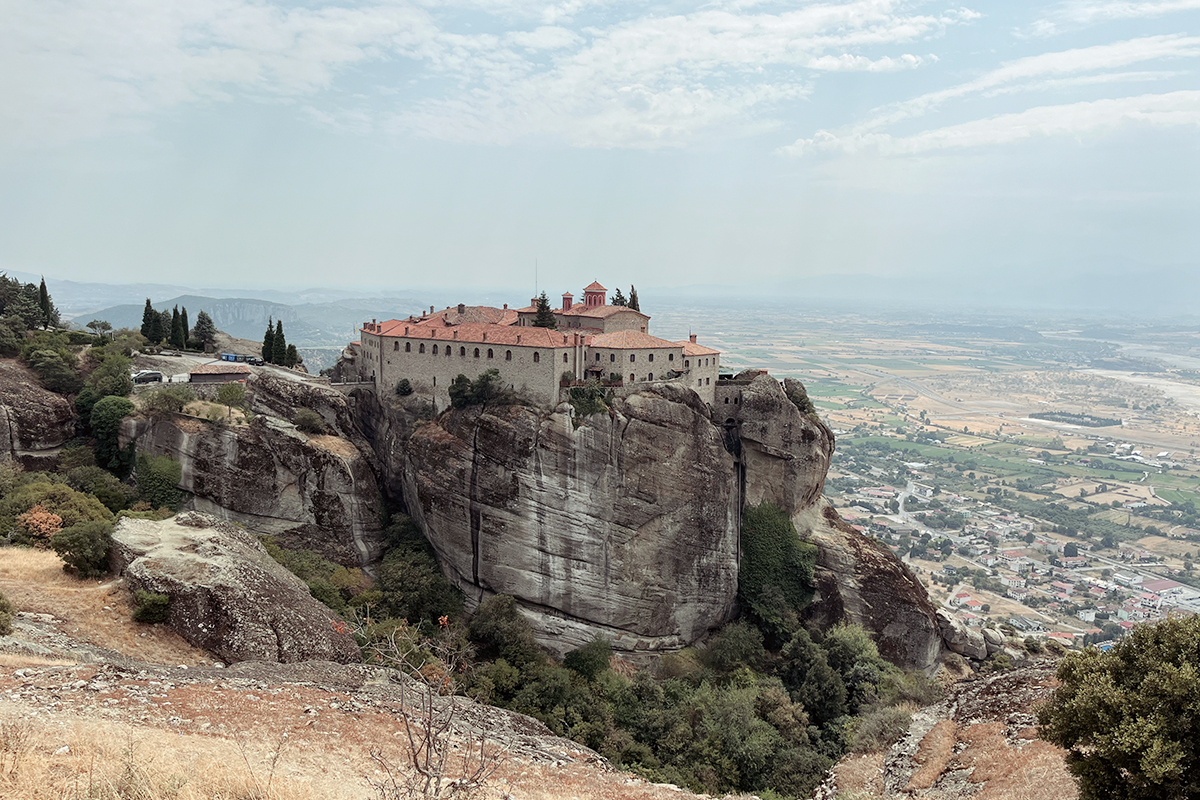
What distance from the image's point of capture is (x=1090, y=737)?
13328 mm

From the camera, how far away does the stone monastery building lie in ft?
149

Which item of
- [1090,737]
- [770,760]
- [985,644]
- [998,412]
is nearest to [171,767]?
[1090,737]

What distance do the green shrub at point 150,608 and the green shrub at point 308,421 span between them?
86.2 feet

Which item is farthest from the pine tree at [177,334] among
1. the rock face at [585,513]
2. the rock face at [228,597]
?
the rock face at [228,597]

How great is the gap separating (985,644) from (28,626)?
169 ft

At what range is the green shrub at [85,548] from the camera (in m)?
23.8

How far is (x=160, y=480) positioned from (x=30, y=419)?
8.05m

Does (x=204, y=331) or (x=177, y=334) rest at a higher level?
(x=204, y=331)

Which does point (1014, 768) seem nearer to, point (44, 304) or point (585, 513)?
point (585, 513)

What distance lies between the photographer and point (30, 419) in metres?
40.8

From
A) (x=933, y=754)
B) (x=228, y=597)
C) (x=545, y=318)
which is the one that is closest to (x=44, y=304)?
(x=545, y=318)

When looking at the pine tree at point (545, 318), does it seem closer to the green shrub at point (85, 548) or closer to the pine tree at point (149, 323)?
the green shrub at point (85, 548)

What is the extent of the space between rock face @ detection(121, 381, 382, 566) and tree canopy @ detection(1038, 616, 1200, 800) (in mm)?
41013

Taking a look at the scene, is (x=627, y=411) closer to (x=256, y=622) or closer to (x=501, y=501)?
(x=501, y=501)
